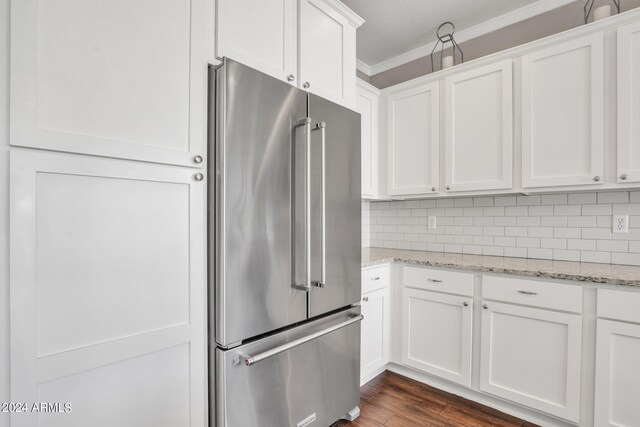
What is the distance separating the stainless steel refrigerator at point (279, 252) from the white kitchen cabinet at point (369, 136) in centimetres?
81

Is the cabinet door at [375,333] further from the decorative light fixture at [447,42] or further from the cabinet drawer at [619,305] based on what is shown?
the decorative light fixture at [447,42]

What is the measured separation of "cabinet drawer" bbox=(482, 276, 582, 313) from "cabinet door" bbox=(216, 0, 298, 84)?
1699 millimetres

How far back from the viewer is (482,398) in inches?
78.8

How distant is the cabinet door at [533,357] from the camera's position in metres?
1.67

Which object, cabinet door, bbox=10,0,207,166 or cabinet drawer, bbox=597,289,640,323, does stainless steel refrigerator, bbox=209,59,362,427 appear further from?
cabinet drawer, bbox=597,289,640,323

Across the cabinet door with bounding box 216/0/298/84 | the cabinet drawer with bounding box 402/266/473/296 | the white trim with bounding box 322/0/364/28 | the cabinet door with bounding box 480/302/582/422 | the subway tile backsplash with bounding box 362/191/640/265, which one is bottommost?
the cabinet door with bounding box 480/302/582/422

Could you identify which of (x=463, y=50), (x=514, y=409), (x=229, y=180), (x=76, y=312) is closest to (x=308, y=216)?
(x=229, y=180)

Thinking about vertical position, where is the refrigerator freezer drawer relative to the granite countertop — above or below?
below

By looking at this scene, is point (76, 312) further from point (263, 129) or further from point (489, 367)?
point (489, 367)

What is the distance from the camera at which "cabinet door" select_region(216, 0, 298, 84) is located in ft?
4.24

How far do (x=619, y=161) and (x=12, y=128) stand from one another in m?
2.67

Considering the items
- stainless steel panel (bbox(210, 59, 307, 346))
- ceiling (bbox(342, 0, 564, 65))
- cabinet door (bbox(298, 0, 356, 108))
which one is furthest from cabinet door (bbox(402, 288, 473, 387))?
ceiling (bbox(342, 0, 564, 65))

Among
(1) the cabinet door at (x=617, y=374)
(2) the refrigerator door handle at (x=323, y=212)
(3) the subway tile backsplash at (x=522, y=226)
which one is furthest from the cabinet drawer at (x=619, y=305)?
(2) the refrigerator door handle at (x=323, y=212)

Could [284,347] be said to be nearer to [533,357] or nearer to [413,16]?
[533,357]
